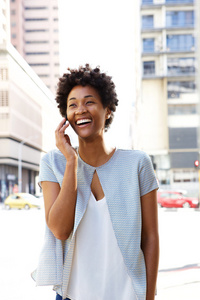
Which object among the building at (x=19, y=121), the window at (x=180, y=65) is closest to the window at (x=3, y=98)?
the building at (x=19, y=121)

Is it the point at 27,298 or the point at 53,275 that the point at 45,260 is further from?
the point at 27,298

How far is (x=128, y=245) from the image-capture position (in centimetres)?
133

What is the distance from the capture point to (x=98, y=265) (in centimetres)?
134

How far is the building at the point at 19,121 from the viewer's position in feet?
126

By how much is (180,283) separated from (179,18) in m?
39.4

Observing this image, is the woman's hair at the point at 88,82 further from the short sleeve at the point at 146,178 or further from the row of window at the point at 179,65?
the row of window at the point at 179,65

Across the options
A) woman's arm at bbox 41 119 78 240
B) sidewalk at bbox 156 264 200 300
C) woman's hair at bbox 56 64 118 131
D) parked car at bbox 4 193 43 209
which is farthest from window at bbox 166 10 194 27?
woman's arm at bbox 41 119 78 240

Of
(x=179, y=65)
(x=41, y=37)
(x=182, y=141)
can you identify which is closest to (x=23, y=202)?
(x=182, y=141)

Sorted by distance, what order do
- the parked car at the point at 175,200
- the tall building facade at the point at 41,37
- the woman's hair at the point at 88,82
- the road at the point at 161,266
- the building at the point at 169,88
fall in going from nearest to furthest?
1. the woman's hair at the point at 88,82
2. the road at the point at 161,266
3. the parked car at the point at 175,200
4. the building at the point at 169,88
5. the tall building facade at the point at 41,37

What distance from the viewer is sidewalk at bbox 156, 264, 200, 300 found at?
15.6 feet

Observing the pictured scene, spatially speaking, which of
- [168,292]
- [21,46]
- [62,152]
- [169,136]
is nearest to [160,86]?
[169,136]

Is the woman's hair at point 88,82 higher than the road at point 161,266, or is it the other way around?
the woman's hair at point 88,82

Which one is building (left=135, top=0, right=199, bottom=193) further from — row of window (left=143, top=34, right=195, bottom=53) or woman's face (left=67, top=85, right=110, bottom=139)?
woman's face (left=67, top=85, right=110, bottom=139)

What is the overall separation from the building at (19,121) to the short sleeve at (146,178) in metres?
32.4
